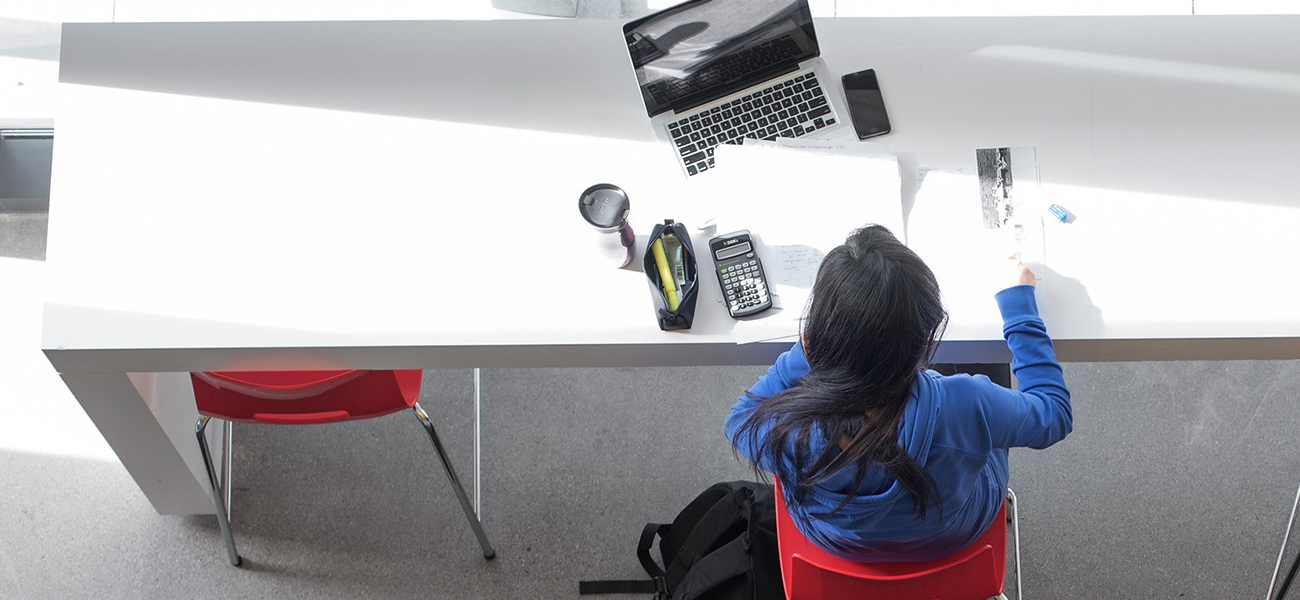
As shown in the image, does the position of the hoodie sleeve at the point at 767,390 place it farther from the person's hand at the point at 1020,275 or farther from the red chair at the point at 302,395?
the red chair at the point at 302,395

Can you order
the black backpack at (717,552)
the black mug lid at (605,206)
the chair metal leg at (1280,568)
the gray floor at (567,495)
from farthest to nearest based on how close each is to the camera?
the gray floor at (567,495), the chair metal leg at (1280,568), the black backpack at (717,552), the black mug lid at (605,206)

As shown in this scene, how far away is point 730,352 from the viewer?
5.15 ft

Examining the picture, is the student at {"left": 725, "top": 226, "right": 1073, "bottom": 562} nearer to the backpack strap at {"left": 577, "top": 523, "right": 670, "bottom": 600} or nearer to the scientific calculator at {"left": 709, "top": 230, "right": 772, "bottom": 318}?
the scientific calculator at {"left": 709, "top": 230, "right": 772, "bottom": 318}

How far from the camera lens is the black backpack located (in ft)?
5.88

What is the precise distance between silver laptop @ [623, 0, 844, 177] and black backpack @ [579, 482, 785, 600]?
0.66 meters

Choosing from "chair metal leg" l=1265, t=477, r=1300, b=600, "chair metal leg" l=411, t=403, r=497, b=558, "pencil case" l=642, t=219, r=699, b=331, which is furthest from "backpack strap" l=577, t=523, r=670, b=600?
"chair metal leg" l=1265, t=477, r=1300, b=600

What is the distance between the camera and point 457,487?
6.63 ft

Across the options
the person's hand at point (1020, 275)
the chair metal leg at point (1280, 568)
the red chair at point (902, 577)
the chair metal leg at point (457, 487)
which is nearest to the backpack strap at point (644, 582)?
the chair metal leg at point (457, 487)

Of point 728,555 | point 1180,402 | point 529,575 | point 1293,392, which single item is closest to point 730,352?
point 728,555

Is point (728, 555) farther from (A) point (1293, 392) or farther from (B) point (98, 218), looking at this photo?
(A) point (1293, 392)

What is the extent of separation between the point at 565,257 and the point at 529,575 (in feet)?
2.99

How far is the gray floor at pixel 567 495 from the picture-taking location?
2.20 metres

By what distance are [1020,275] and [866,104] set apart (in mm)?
389

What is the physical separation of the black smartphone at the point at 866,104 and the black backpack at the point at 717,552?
69 centimetres
